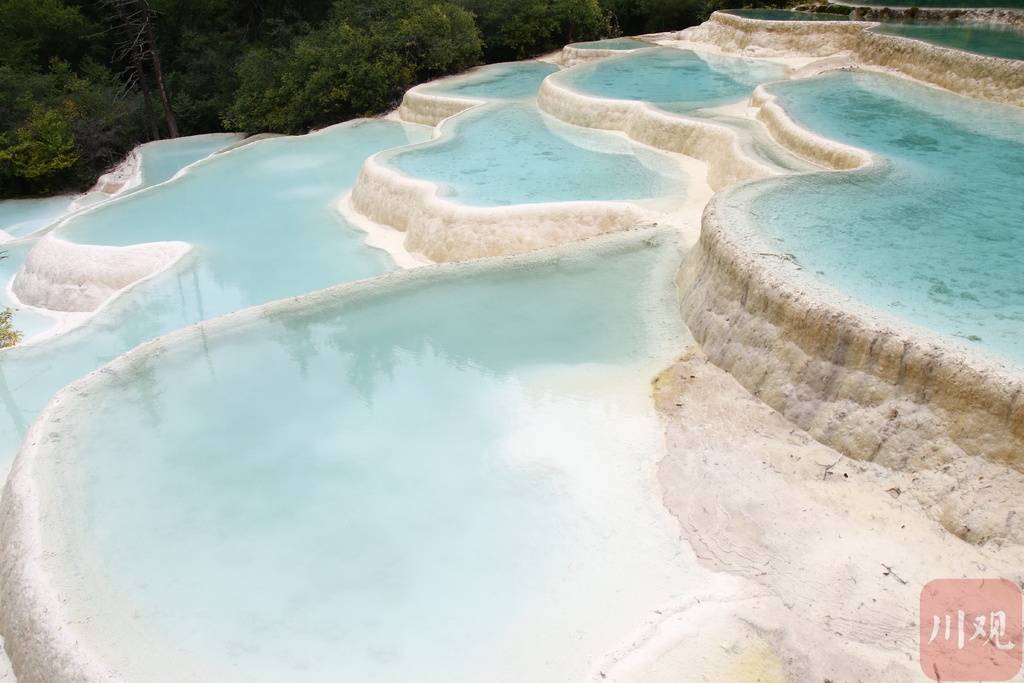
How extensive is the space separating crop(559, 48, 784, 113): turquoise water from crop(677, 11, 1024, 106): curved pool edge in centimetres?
75

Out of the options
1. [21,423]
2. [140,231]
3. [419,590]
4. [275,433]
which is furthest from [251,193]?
[419,590]

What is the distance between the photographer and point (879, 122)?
37.3 ft

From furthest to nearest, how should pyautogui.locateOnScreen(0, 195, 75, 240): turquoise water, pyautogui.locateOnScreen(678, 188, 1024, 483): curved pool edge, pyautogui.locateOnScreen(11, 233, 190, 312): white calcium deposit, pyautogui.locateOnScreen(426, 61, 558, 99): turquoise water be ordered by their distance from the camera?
pyautogui.locateOnScreen(426, 61, 558, 99): turquoise water < pyautogui.locateOnScreen(0, 195, 75, 240): turquoise water < pyautogui.locateOnScreen(11, 233, 190, 312): white calcium deposit < pyautogui.locateOnScreen(678, 188, 1024, 483): curved pool edge

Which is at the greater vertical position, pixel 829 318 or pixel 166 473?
pixel 829 318

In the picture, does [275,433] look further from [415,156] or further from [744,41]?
[744,41]

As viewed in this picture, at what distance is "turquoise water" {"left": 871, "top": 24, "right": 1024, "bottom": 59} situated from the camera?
43.1 ft

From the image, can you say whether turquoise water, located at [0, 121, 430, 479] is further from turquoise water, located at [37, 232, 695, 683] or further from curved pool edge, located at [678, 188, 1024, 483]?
curved pool edge, located at [678, 188, 1024, 483]

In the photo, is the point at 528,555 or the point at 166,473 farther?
the point at 166,473

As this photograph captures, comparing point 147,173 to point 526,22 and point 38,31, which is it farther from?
point 526,22

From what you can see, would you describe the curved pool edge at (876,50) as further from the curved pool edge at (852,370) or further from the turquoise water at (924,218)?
the curved pool edge at (852,370)

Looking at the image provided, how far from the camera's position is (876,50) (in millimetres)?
14664

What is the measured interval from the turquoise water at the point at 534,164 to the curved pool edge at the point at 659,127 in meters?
0.26

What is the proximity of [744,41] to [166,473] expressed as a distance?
1670 cm

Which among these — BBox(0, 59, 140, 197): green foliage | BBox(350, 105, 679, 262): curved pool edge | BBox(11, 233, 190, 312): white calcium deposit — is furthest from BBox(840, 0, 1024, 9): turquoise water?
BBox(0, 59, 140, 197): green foliage
